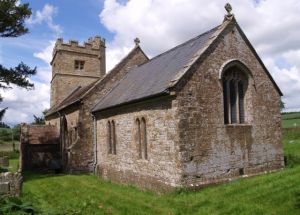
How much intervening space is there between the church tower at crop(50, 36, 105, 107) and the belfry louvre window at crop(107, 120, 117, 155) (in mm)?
14272

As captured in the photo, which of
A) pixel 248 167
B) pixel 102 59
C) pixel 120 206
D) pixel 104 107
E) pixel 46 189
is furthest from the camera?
pixel 102 59

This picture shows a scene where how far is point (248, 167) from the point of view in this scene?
1553 centimetres

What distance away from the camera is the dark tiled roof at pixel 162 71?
15.0 m

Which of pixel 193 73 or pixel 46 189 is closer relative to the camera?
pixel 193 73

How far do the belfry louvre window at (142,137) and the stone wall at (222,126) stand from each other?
2.90 metres

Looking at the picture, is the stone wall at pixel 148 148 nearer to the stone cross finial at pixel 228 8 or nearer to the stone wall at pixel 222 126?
the stone wall at pixel 222 126

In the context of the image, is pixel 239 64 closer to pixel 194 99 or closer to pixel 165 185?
pixel 194 99

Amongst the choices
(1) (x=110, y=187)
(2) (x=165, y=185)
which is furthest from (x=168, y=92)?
(1) (x=110, y=187)

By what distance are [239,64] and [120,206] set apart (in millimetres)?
8388

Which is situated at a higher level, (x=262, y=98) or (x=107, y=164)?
(x=262, y=98)

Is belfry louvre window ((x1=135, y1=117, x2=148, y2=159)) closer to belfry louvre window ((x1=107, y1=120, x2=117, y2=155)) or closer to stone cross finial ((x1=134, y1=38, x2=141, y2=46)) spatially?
belfry louvre window ((x1=107, y1=120, x2=117, y2=155))

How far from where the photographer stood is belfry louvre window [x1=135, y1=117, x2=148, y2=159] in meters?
16.1

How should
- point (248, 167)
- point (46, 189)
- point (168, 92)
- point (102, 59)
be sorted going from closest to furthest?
1. point (168, 92)
2. point (248, 167)
3. point (46, 189)
4. point (102, 59)

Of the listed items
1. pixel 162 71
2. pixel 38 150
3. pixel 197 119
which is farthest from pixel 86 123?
pixel 197 119
